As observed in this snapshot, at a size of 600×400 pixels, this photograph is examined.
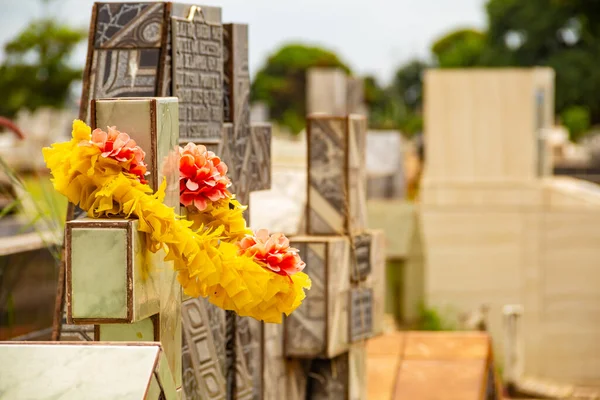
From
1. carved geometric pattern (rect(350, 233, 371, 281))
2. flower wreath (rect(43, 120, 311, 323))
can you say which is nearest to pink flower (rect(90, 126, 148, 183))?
flower wreath (rect(43, 120, 311, 323))

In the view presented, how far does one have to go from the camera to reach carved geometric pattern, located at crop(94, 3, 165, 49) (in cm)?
402

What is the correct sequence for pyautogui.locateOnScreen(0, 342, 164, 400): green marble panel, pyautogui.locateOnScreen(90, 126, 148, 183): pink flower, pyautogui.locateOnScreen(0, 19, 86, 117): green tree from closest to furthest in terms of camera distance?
pyautogui.locateOnScreen(0, 342, 164, 400): green marble panel, pyautogui.locateOnScreen(90, 126, 148, 183): pink flower, pyautogui.locateOnScreen(0, 19, 86, 117): green tree

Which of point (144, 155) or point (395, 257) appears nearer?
point (144, 155)

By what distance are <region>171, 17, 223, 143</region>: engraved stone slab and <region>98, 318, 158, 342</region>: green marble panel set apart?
0.88 meters

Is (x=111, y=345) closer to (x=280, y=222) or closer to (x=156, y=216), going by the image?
(x=156, y=216)

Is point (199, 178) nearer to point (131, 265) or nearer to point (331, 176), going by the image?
point (131, 265)

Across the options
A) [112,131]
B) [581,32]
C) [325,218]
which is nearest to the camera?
[112,131]

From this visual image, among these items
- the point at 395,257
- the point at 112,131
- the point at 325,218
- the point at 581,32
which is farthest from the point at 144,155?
the point at 581,32

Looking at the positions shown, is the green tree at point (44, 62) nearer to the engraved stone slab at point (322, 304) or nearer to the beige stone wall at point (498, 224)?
the beige stone wall at point (498, 224)

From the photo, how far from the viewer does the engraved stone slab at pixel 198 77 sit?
4.12 metres

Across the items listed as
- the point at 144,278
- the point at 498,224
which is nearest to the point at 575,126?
the point at 498,224

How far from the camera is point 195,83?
4.25 m

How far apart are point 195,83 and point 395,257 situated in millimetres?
7459

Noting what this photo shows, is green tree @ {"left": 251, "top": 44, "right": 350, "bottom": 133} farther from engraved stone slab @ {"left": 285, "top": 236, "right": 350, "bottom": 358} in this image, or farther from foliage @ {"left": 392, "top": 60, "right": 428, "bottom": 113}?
engraved stone slab @ {"left": 285, "top": 236, "right": 350, "bottom": 358}
